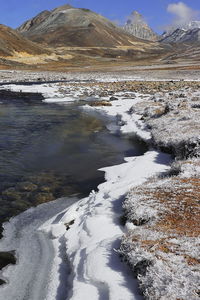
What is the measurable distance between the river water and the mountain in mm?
108817

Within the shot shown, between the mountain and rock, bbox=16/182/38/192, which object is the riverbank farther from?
the mountain

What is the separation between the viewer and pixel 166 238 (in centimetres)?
784

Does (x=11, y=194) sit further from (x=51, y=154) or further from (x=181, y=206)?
(x=181, y=206)

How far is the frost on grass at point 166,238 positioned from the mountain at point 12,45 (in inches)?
4964

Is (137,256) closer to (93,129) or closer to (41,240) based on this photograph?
(41,240)

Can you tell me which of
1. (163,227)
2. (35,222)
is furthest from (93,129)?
(163,227)

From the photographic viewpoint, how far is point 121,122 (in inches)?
1057

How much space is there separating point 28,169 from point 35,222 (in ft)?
17.8

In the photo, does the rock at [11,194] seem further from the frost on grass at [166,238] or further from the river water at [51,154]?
the frost on grass at [166,238]

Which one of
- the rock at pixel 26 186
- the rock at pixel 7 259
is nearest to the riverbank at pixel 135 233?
the rock at pixel 7 259

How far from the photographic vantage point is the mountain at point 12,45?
132 m

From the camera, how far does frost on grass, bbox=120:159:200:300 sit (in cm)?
635

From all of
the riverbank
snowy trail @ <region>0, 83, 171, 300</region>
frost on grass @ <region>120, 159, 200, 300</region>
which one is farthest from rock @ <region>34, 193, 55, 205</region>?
frost on grass @ <region>120, 159, 200, 300</region>

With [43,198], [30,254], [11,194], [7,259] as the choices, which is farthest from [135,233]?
[11,194]
